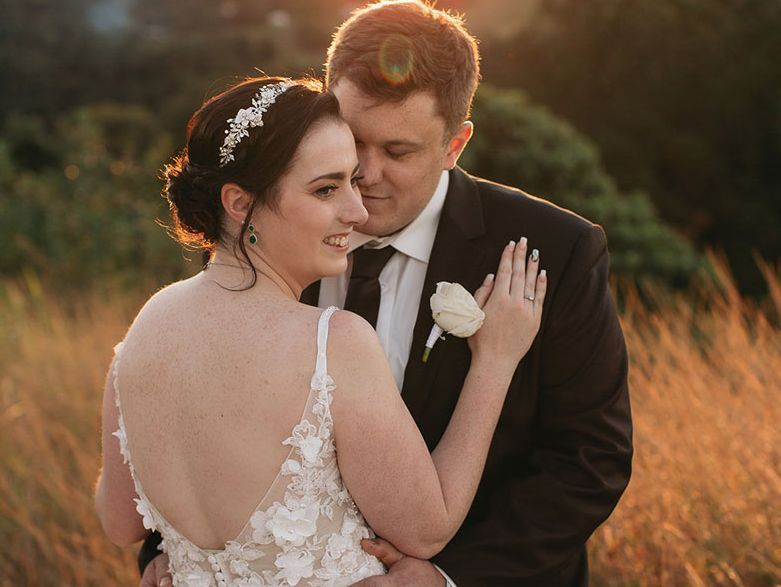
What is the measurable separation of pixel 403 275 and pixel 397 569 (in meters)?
1.00

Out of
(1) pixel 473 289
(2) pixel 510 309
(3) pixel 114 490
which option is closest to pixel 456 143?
(1) pixel 473 289

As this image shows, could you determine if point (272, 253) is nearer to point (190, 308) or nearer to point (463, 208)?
point (190, 308)

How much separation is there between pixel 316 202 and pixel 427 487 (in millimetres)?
813

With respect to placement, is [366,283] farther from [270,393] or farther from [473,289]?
[270,393]

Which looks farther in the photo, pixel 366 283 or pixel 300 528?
pixel 366 283

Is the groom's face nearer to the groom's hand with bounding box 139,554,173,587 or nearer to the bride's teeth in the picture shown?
the bride's teeth

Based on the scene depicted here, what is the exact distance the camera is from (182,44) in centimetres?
2475

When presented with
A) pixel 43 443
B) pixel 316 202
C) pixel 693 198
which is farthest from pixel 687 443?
pixel 693 198

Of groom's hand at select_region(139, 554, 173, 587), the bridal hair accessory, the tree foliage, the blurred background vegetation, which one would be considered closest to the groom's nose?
the bridal hair accessory

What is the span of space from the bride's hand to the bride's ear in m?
0.82

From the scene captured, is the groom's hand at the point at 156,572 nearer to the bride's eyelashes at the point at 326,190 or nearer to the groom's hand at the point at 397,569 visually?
the groom's hand at the point at 397,569

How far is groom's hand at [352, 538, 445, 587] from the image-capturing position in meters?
2.54

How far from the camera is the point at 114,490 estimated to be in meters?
2.75

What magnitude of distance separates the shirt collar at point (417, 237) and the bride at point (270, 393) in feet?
1.54
